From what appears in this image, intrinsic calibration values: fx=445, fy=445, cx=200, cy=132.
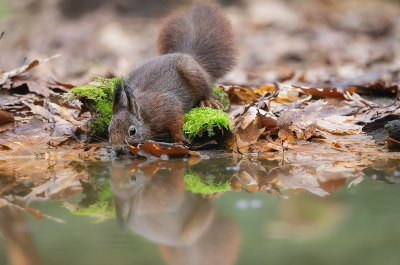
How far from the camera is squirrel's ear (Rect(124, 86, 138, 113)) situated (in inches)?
140

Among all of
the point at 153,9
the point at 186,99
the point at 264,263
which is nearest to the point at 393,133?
the point at 186,99

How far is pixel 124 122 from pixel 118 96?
9.1 inches

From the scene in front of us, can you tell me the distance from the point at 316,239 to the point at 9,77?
4.67 meters

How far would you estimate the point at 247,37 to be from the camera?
33.5 ft

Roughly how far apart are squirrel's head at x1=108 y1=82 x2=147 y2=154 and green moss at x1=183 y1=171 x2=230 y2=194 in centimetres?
102

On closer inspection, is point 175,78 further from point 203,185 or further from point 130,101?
point 203,185

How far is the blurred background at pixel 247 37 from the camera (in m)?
7.89

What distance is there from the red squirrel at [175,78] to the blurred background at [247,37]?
1926 mm

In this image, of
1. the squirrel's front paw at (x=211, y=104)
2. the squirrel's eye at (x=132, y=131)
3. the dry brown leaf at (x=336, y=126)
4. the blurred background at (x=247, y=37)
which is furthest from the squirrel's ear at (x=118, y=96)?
the blurred background at (x=247, y=37)

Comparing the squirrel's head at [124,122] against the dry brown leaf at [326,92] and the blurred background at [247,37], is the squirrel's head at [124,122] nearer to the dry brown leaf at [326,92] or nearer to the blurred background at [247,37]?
the dry brown leaf at [326,92]

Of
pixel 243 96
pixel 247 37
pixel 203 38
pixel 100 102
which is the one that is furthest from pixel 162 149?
pixel 247 37

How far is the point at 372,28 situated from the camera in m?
10.3

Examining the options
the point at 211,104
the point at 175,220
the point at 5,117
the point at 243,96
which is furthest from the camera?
the point at 243,96

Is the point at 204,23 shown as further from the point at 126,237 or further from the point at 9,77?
the point at 126,237
